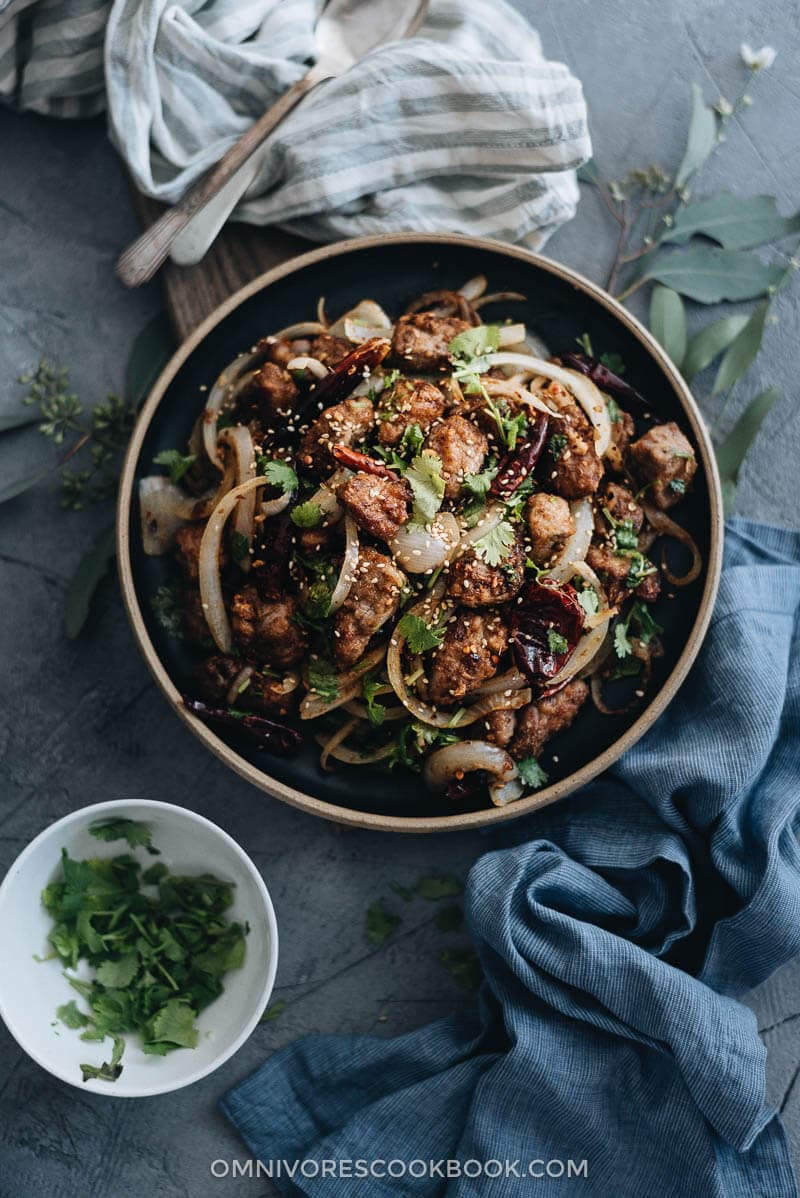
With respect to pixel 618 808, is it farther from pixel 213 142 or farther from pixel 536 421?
pixel 213 142

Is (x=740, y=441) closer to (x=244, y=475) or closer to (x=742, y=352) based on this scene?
(x=742, y=352)

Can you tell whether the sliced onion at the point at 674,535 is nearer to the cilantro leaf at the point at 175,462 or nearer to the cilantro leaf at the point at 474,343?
the cilantro leaf at the point at 474,343

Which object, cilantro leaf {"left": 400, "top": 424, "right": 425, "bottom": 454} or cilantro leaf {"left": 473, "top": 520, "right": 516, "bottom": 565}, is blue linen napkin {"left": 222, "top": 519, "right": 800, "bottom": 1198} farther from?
cilantro leaf {"left": 400, "top": 424, "right": 425, "bottom": 454}

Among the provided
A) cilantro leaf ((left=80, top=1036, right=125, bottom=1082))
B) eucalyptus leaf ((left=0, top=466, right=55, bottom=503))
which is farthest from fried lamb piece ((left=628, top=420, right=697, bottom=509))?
cilantro leaf ((left=80, top=1036, right=125, bottom=1082))

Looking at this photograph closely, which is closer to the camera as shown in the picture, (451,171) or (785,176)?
(451,171)

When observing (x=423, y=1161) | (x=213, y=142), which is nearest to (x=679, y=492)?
(x=213, y=142)

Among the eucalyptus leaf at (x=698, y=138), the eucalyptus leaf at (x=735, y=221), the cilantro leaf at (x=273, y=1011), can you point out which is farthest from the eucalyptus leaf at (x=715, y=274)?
the cilantro leaf at (x=273, y=1011)
